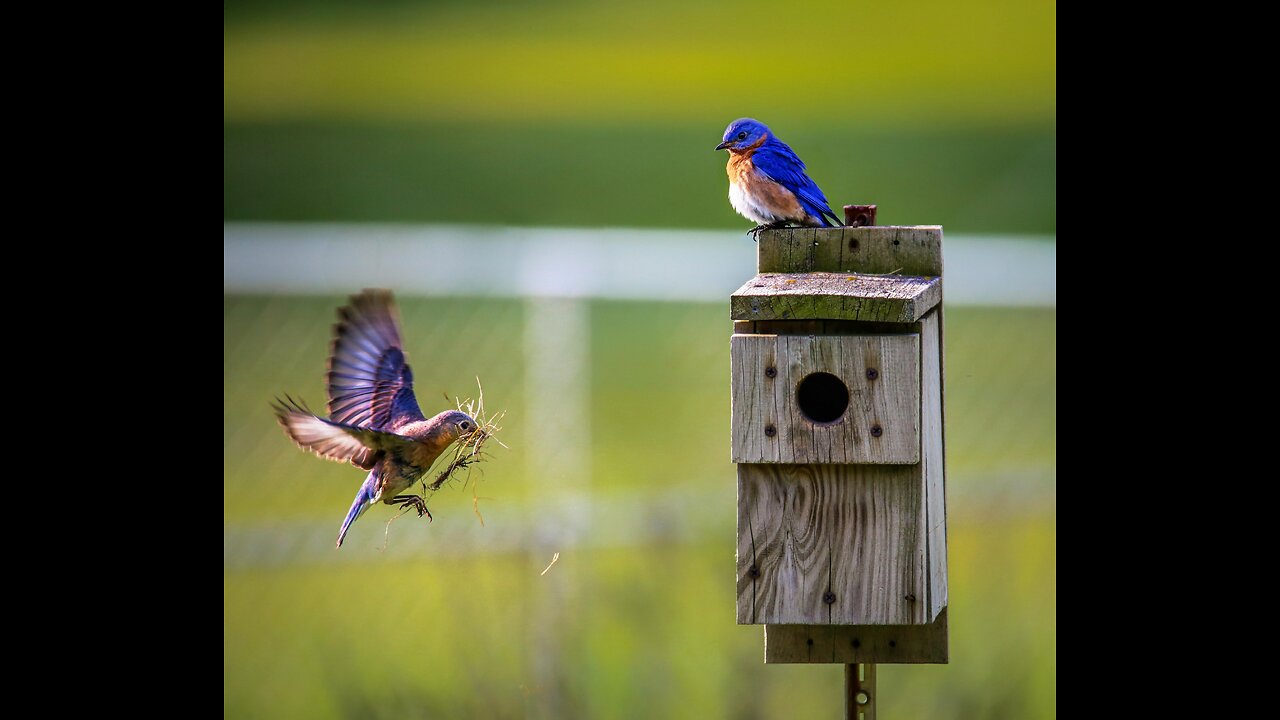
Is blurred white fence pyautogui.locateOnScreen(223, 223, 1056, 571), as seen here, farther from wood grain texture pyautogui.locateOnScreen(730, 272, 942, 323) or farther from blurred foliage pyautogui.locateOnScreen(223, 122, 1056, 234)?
blurred foliage pyautogui.locateOnScreen(223, 122, 1056, 234)

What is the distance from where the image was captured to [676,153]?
17812 millimetres

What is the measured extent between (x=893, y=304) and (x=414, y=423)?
4.33 ft

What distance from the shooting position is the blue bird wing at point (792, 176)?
4.68m

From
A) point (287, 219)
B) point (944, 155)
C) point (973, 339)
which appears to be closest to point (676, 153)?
point (944, 155)

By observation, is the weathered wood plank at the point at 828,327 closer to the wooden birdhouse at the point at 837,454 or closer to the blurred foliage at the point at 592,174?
the wooden birdhouse at the point at 837,454

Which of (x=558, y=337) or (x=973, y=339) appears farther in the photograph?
(x=973, y=339)

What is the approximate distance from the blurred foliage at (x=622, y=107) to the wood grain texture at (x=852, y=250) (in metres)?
9.63

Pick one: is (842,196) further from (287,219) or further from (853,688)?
(853,688)

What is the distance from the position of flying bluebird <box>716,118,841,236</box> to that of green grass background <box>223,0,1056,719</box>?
1628 mm

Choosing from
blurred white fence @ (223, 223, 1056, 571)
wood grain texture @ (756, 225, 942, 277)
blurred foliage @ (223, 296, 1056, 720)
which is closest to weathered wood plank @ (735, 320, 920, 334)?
wood grain texture @ (756, 225, 942, 277)

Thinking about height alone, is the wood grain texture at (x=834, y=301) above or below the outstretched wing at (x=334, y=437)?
above

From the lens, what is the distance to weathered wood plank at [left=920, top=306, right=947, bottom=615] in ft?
11.5

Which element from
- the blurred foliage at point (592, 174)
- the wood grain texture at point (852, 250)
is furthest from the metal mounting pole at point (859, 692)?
the blurred foliage at point (592, 174)

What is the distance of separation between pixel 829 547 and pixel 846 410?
315mm
